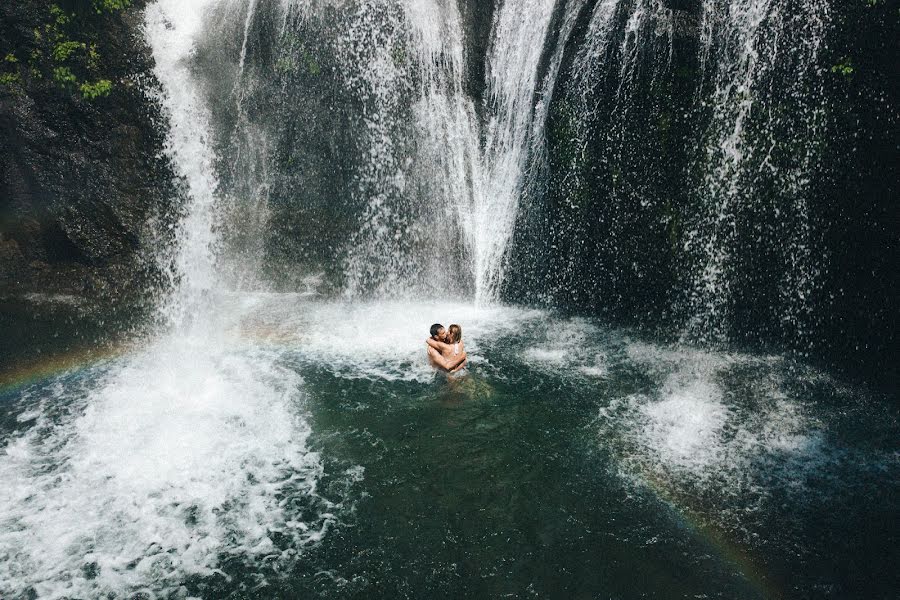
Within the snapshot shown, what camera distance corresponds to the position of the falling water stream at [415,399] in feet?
19.6

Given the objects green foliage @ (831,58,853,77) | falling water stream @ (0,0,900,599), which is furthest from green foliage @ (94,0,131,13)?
green foliage @ (831,58,853,77)

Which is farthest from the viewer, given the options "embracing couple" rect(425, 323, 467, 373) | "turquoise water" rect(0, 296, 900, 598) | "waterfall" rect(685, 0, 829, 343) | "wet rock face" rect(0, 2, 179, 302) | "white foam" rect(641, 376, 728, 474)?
"wet rock face" rect(0, 2, 179, 302)

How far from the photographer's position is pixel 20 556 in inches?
238

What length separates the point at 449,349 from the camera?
945 centimetres

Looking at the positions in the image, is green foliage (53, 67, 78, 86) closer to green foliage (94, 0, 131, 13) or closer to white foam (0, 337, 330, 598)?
green foliage (94, 0, 131, 13)

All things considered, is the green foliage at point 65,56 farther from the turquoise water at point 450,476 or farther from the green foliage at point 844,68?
the green foliage at point 844,68

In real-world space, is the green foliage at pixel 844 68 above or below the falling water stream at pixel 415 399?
above

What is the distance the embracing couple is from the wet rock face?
26.1 feet

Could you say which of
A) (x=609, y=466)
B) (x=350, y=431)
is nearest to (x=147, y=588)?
(x=350, y=431)

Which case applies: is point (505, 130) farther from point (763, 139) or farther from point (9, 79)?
point (9, 79)

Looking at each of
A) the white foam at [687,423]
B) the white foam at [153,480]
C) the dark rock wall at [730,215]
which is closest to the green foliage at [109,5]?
the white foam at [153,480]

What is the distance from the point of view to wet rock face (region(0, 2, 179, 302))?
39.5ft

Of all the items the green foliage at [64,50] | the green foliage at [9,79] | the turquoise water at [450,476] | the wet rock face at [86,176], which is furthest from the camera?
the wet rock face at [86,176]

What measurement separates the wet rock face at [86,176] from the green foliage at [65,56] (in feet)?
0.24
